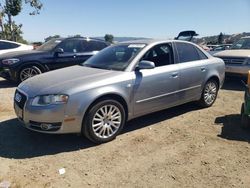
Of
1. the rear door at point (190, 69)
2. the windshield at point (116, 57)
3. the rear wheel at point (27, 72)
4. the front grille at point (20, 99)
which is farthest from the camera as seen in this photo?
the rear wheel at point (27, 72)

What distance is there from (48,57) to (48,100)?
537cm

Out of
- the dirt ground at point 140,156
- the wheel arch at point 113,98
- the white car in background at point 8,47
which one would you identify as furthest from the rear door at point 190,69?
the white car in background at point 8,47

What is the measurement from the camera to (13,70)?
30.3 ft

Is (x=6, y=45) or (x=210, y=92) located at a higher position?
(x=6, y=45)

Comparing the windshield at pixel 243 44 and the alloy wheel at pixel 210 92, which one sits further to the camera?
the windshield at pixel 243 44

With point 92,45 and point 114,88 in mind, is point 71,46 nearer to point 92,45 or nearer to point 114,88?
point 92,45

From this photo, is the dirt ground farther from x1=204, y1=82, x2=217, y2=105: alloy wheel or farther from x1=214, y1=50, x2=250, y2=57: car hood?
x1=214, y1=50, x2=250, y2=57: car hood

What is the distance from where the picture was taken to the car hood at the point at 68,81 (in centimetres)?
465

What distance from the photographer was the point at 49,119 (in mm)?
4539

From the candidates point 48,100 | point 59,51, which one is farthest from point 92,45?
point 48,100

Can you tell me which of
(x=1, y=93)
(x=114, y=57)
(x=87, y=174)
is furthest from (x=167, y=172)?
(x=1, y=93)

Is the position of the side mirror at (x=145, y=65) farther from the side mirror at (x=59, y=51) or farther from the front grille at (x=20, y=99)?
the side mirror at (x=59, y=51)

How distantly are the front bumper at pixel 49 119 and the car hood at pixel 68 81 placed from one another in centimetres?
23

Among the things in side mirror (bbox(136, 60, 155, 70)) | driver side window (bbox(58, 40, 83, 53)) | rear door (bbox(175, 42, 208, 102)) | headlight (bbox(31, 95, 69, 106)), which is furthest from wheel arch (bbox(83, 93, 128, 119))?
driver side window (bbox(58, 40, 83, 53))
